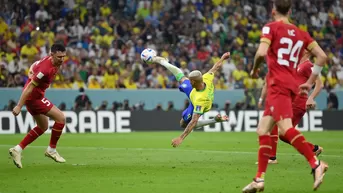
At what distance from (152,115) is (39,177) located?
56.4ft

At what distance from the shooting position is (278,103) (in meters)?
9.59

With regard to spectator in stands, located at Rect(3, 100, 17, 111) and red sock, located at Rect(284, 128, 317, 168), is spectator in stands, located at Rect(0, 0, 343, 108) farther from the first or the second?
red sock, located at Rect(284, 128, 317, 168)

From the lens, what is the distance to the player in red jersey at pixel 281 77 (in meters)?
9.55

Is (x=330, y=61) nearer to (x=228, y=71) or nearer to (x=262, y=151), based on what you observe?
(x=228, y=71)

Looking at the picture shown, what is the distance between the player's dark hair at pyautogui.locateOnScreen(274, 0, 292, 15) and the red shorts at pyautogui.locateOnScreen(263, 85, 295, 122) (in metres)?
1.00

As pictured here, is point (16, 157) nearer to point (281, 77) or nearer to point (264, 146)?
point (264, 146)

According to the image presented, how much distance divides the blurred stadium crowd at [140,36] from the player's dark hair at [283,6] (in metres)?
19.4

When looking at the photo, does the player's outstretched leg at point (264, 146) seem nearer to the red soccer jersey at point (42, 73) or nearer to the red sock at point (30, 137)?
the red soccer jersey at point (42, 73)

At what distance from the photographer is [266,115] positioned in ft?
31.9

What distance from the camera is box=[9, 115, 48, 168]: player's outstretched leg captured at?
14.0m

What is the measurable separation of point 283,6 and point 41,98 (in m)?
6.58

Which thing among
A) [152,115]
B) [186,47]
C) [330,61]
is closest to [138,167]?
[152,115]

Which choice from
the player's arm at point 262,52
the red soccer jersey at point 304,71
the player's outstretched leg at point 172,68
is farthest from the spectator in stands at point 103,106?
the player's arm at point 262,52

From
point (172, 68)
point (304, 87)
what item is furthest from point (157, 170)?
point (172, 68)
